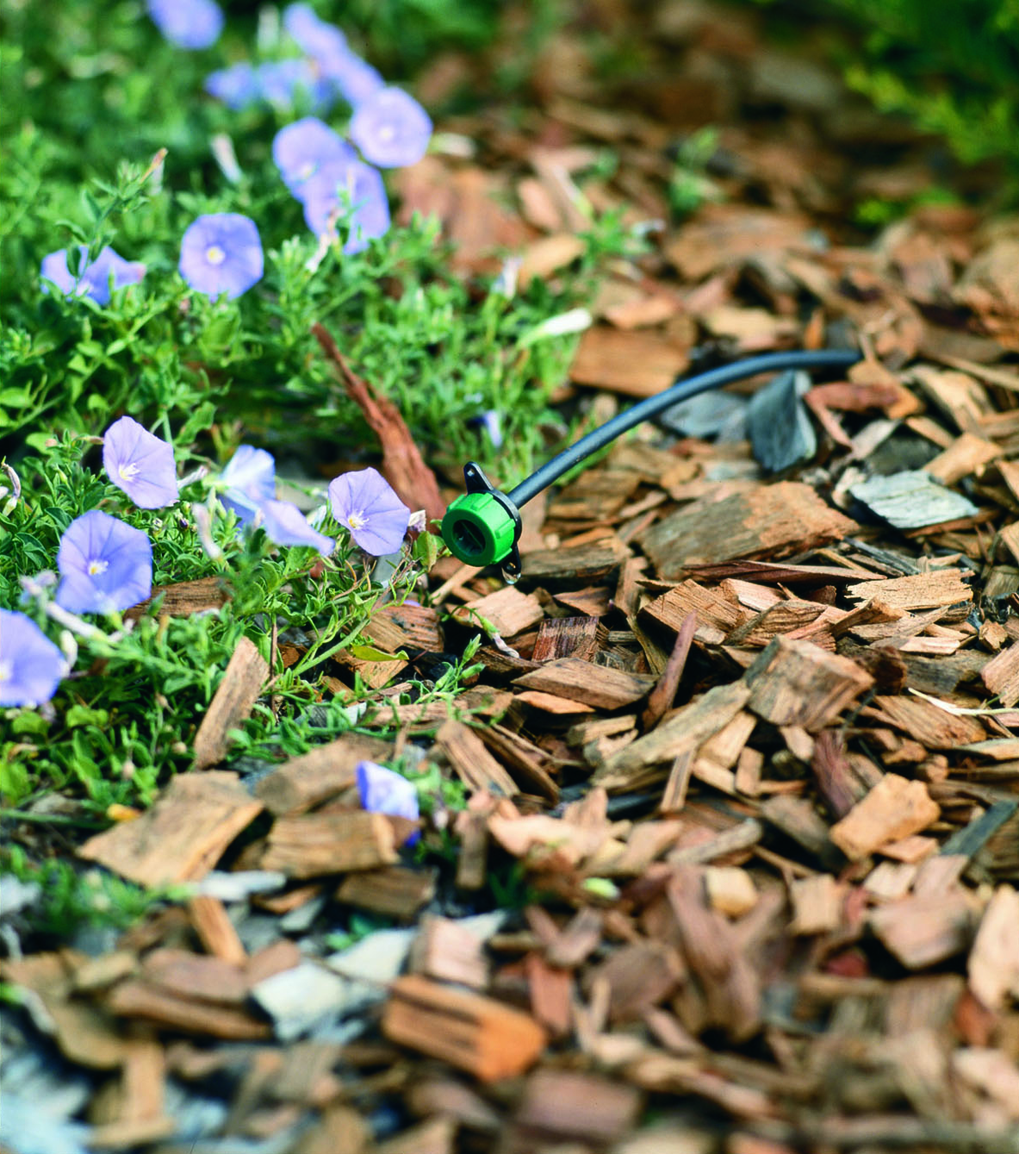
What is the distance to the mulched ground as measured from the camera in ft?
4.16

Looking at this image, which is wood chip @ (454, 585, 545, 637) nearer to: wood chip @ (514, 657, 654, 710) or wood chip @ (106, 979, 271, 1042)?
wood chip @ (514, 657, 654, 710)

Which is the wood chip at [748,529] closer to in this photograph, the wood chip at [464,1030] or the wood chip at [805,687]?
the wood chip at [805,687]

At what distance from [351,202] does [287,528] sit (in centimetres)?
111

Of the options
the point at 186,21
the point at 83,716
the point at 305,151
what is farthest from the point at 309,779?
the point at 186,21

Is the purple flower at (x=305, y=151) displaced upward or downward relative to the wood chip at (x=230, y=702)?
upward

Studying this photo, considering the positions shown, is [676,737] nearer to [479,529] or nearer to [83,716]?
[479,529]

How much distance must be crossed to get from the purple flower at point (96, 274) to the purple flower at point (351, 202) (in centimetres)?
42

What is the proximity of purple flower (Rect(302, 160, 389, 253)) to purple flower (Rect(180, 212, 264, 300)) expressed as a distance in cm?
19

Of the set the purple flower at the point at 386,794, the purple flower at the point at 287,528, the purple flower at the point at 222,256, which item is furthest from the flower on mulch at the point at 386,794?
the purple flower at the point at 222,256

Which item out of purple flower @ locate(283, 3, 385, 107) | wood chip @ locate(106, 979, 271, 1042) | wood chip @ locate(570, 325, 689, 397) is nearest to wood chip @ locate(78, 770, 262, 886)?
wood chip @ locate(106, 979, 271, 1042)

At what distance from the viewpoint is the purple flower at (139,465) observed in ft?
5.67

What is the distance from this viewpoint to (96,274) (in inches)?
82.2

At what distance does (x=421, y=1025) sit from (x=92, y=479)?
1094mm

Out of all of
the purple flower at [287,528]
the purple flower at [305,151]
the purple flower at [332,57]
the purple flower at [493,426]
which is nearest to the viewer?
the purple flower at [287,528]
